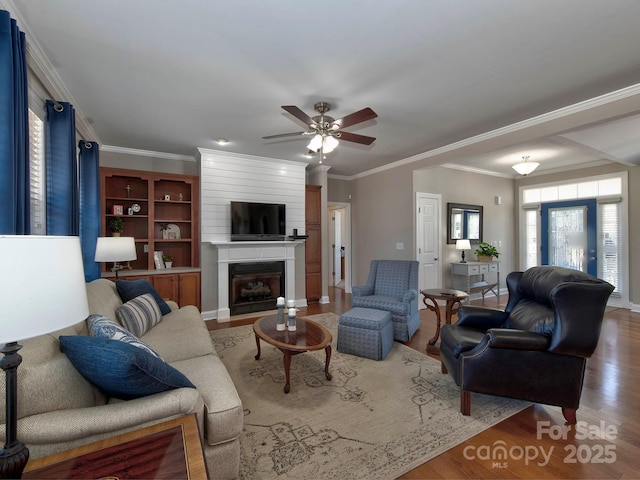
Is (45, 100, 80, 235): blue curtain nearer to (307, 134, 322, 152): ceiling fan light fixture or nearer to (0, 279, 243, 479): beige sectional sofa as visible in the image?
(0, 279, 243, 479): beige sectional sofa

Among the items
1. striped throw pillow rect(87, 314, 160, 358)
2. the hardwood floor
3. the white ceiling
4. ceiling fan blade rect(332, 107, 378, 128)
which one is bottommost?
the hardwood floor

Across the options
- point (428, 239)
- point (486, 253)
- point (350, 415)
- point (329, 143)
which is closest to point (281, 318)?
point (350, 415)

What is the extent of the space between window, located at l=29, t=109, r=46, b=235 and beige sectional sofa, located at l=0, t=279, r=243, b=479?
140 cm

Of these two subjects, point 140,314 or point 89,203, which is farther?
point 89,203

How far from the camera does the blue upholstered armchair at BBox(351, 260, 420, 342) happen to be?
140 inches

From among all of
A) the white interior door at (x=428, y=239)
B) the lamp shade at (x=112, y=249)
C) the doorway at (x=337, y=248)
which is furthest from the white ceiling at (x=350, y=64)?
the doorway at (x=337, y=248)

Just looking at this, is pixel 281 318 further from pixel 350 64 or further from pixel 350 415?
pixel 350 64

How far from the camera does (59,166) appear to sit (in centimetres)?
258

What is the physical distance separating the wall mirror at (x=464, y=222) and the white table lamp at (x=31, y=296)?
5.70m

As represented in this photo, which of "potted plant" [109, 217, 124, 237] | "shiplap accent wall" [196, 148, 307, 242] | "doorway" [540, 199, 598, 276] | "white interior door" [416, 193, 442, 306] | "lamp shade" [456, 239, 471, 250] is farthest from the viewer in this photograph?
"doorway" [540, 199, 598, 276]

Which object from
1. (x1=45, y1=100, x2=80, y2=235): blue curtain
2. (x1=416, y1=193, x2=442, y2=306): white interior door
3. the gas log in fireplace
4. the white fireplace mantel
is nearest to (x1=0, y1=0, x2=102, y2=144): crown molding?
(x1=45, y1=100, x2=80, y2=235): blue curtain

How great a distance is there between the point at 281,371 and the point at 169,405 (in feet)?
5.42

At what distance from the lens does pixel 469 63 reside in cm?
238

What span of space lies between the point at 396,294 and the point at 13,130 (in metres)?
3.86
